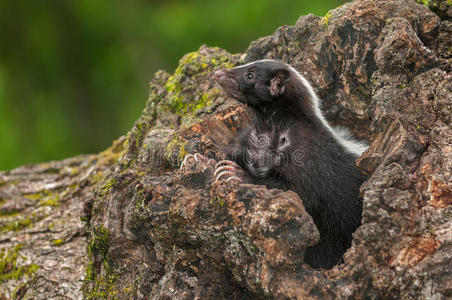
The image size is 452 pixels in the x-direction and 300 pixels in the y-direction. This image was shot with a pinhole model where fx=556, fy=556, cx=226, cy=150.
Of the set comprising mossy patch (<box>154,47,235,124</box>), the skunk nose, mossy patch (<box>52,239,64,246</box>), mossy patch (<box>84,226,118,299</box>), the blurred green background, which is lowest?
mossy patch (<box>84,226,118,299</box>)

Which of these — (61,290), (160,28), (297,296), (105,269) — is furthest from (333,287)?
(160,28)

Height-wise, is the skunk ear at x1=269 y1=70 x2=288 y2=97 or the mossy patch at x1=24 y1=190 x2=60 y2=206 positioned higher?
the mossy patch at x1=24 y1=190 x2=60 y2=206

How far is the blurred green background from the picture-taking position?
40.4 feet

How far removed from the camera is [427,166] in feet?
11.7

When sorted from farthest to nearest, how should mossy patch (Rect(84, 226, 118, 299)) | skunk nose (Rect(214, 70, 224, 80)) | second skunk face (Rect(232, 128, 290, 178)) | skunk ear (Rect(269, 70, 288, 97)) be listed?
skunk nose (Rect(214, 70, 224, 80))
skunk ear (Rect(269, 70, 288, 97))
second skunk face (Rect(232, 128, 290, 178))
mossy patch (Rect(84, 226, 118, 299))

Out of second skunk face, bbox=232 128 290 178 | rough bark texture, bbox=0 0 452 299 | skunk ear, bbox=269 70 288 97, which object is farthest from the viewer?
skunk ear, bbox=269 70 288 97

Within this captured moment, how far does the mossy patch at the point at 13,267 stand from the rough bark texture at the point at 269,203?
0.05 ft

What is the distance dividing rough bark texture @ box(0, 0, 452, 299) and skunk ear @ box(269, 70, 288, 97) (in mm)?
434

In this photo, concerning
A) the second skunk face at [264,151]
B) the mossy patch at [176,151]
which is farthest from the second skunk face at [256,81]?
the mossy patch at [176,151]

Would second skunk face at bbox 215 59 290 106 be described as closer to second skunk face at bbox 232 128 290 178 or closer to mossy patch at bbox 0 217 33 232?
second skunk face at bbox 232 128 290 178

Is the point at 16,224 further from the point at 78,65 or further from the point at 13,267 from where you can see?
the point at 78,65

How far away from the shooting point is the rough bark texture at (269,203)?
133 inches

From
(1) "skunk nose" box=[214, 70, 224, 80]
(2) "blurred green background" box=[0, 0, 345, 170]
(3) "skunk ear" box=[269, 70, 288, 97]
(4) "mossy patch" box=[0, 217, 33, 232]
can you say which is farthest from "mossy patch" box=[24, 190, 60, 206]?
(2) "blurred green background" box=[0, 0, 345, 170]

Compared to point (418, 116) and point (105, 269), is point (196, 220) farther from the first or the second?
point (418, 116)
